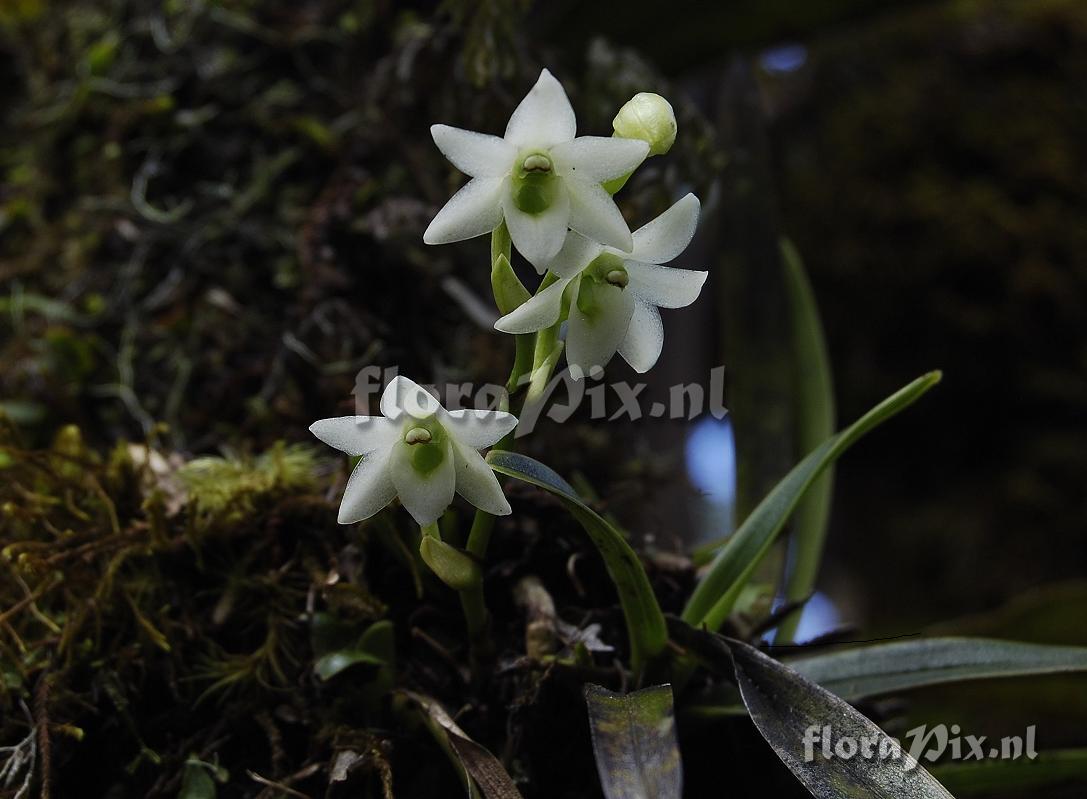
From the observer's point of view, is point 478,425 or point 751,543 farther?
point 751,543

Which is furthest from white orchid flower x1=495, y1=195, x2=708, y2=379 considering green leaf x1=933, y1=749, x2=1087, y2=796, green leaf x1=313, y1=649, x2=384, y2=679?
green leaf x1=933, y1=749, x2=1087, y2=796

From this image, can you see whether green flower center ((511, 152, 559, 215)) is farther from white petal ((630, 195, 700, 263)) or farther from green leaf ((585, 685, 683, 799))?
green leaf ((585, 685, 683, 799))

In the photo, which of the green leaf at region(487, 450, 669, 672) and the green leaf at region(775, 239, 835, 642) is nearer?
the green leaf at region(487, 450, 669, 672)

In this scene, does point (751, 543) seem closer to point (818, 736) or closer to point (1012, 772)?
point (818, 736)

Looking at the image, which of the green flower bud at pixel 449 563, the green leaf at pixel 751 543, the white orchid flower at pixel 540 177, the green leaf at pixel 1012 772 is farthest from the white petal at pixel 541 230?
the green leaf at pixel 1012 772

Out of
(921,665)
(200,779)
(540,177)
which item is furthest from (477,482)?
(921,665)
